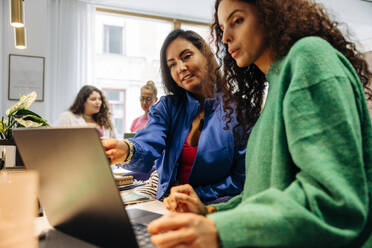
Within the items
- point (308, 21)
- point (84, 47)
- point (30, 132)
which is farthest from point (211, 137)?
point (84, 47)

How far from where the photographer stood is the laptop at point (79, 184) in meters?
0.48

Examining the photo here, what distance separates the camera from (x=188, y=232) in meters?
0.40

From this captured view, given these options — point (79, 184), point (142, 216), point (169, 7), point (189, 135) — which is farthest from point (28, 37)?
point (79, 184)

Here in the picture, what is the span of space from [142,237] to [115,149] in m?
0.42

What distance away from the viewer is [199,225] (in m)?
0.40

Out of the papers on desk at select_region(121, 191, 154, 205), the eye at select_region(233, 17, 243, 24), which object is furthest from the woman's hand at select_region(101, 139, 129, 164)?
the eye at select_region(233, 17, 243, 24)

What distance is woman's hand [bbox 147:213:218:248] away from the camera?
40cm

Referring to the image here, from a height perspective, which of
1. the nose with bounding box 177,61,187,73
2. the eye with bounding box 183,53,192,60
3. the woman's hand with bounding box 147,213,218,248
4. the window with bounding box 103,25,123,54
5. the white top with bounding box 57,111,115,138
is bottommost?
the white top with bounding box 57,111,115,138

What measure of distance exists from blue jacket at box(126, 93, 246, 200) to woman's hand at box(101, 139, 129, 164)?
0.08 metres

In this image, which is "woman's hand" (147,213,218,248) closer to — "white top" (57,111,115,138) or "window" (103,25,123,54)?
"white top" (57,111,115,138)

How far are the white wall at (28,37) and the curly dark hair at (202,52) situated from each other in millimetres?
3103

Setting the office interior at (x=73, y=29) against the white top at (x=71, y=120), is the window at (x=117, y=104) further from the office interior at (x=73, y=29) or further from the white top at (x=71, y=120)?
the white top at (x=71, y=120)

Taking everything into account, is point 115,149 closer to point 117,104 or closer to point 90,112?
point 90,112

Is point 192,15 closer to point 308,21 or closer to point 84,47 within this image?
point 84,47
